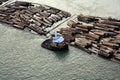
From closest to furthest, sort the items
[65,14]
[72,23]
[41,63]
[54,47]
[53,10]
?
1. [41,63]
2. [54,47]
3. [72,23]
4. [65,14]
5. [53,10]

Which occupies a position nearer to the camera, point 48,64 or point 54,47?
point 48,64

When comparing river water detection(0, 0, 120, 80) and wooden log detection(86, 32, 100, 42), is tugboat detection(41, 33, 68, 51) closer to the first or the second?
river water detection(0, 0, 120, 80)

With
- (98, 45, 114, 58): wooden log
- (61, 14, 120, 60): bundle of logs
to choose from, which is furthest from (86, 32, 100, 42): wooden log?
(98, 45, 114, 58): wooden log

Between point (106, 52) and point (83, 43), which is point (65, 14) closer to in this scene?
point (83, 43)

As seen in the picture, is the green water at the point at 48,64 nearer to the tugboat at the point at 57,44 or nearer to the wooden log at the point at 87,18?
the tugboat at the point at 57,44

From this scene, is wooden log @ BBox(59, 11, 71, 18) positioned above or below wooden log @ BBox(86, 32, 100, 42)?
above

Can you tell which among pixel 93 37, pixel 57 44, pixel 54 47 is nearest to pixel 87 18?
pixel 93 37
